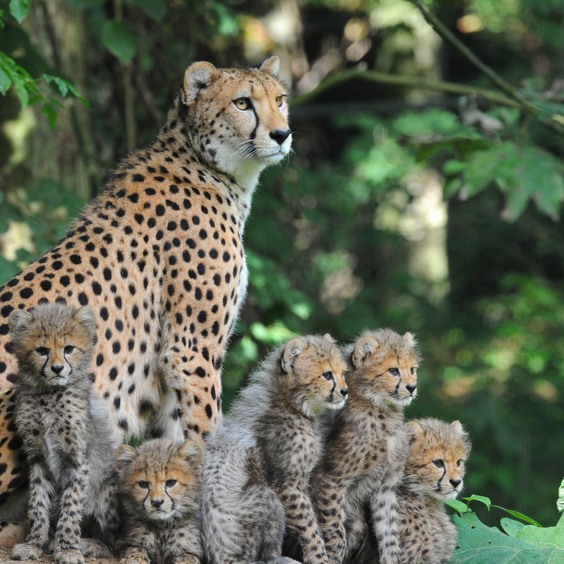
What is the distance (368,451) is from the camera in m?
4.65

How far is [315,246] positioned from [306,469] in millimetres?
8564

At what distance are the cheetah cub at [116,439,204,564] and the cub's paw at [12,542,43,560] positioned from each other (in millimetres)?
330

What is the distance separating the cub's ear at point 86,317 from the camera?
450 centimetres

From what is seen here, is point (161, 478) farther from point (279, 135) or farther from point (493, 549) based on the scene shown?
point (279, 135)

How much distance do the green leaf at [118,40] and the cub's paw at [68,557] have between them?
3459 mm

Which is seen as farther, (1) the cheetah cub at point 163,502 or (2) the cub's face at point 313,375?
(2) the cub's face at point 313,375

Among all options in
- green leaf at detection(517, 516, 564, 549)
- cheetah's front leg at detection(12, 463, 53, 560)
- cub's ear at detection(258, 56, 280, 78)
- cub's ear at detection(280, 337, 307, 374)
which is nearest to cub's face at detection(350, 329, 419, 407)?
cub's ear at detection(280, 337, 307, 374)

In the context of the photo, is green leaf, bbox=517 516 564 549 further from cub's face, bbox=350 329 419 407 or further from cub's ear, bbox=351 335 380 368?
cub's ear, bbox=351 335 380 368

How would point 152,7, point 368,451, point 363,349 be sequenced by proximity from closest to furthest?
point 368,451 < point 363,349 < point 152,7

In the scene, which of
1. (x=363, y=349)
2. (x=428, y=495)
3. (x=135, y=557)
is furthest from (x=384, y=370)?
(x=135, y=557)

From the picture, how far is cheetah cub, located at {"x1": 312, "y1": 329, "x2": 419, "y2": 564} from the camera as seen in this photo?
4.61 m

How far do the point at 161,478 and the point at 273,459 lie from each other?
0.50 meters

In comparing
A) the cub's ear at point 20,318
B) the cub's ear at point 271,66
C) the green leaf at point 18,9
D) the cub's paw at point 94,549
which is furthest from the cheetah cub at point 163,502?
the cub's ear at point 271,66

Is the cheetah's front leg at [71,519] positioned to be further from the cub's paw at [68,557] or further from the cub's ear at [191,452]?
the cub's ear at [191,452]
